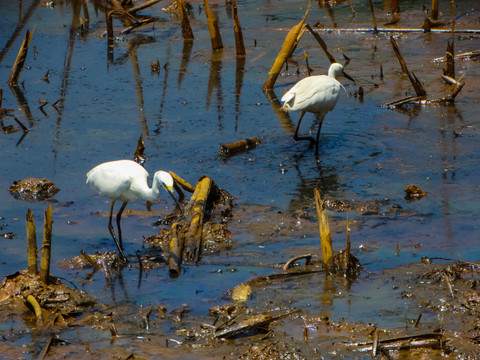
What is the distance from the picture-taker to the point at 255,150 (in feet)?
33.8

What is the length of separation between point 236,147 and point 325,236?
397 cm

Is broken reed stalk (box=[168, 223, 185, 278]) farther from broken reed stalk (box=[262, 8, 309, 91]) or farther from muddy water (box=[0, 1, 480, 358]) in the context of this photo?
broken reed stalk (box=[262, 8, 309, 91])

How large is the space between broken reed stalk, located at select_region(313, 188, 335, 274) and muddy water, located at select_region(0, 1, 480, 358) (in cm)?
25

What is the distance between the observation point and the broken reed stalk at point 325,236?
20.8ft

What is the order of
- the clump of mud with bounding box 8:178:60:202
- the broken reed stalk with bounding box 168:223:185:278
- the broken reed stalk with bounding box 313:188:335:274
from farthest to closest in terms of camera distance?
the clump of mud with bounding box 8:178:60:202
the broken reed stalk with bounding box 168:223:185:278
the broken reed stalk with bounding box 313:188:335:274

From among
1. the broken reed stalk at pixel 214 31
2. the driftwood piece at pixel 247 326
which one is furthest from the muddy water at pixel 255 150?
the driftwood piece at pixel 247 326

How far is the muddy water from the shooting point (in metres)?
6.94

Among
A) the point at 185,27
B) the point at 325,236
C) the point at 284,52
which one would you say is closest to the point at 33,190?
the point at 325,236

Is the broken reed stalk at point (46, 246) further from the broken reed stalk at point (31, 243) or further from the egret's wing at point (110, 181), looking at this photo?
the egret's wing at point (110, 181)

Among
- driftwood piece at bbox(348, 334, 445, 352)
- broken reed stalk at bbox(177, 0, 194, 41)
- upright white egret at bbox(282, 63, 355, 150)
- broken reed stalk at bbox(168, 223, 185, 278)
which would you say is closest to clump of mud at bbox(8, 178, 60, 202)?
broken reed stalk at bbox(168, 223, 185, 278)

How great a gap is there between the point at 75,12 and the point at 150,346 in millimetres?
16791

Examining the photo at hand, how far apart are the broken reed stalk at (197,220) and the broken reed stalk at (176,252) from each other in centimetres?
→ 8

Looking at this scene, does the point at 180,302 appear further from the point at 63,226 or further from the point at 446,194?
the point at 446,194

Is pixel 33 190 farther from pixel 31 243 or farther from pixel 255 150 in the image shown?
pixel 255 150
